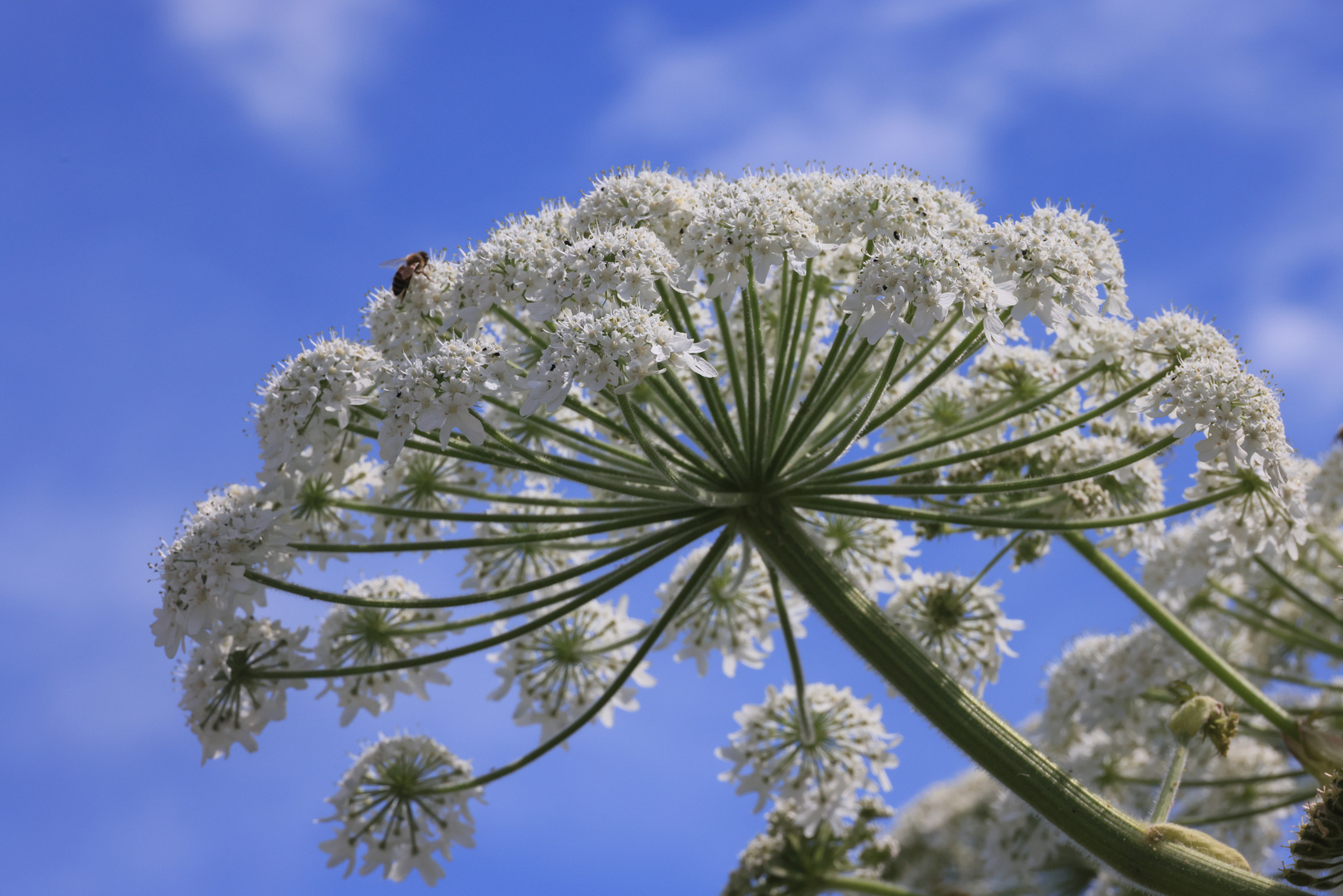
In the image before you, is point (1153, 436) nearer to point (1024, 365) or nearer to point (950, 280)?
point (1024, 365)

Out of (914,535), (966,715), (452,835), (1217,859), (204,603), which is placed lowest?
(1217,859)

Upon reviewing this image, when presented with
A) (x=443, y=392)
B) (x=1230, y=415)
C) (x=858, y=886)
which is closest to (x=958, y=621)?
(x=858, y=886)

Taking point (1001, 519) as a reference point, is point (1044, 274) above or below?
above

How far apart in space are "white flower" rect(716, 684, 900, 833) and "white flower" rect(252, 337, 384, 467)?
219 inches

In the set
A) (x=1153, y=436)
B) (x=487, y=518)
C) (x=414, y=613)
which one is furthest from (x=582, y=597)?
(x=1153, y=436)

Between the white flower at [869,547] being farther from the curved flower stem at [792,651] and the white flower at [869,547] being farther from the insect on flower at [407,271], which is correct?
Answer: the insect on flower at [407,271]

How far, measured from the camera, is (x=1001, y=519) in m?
8.00

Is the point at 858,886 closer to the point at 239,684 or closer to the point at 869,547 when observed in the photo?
the point at 869,547

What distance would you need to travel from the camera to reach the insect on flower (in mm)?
8805

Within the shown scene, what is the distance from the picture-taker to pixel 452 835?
10.5 m

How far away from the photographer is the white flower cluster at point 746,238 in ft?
24.7

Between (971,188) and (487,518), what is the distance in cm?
446

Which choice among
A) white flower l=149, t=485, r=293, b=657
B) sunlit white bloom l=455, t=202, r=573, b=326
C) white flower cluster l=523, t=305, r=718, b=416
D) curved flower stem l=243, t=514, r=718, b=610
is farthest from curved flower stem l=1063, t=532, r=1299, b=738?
white flower l=149, t=485, r=293, b=657

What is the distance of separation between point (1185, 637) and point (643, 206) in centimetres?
559
